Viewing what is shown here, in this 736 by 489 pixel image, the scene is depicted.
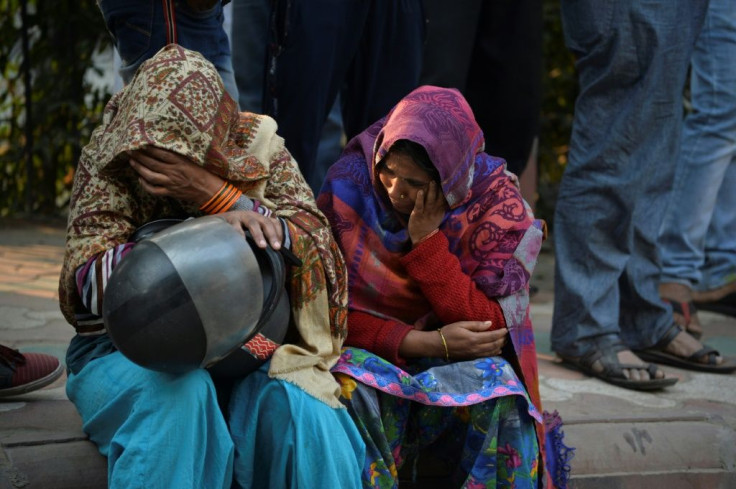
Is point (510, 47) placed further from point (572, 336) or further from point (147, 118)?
point (147, 118)

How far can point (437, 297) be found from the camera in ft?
8.57

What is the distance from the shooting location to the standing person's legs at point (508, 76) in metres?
3.96

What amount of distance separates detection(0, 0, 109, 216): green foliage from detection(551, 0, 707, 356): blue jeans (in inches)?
157

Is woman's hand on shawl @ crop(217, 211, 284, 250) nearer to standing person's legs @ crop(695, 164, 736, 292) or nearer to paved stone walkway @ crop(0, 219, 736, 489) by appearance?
paved stone walkway @ crop(0, 219, 736, 489)

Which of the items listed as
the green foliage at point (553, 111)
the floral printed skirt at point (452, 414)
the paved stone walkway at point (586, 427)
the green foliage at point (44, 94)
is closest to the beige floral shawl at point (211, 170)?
the floral printed skirt at point (452, 414)

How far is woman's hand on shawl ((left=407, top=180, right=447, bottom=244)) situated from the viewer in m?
2.58

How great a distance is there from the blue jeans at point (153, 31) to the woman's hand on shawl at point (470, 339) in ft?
3.12

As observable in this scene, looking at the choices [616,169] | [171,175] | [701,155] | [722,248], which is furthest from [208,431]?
[722,248]

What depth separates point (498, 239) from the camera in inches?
106

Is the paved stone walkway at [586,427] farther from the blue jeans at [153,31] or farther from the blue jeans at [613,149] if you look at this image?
the blue jeans at [153,31]

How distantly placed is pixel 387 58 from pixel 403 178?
1.18 meters

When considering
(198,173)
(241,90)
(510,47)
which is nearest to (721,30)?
(510,47)

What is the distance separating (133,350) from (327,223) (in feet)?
2.25

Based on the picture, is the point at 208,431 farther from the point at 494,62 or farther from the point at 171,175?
the point at 494,62
